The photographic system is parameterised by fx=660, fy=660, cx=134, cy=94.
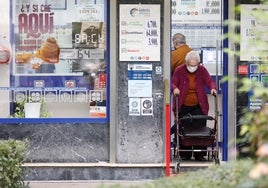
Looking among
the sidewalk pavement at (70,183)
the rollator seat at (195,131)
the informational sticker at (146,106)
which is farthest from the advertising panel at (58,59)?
the rollator seat at (195,131)

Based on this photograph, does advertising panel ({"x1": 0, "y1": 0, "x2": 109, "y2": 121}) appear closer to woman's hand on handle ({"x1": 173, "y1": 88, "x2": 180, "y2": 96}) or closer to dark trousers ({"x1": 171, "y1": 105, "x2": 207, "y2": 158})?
woman's hand on handle ({"x1": 173, "y1": 88, "x2": 180, "y2": 96})

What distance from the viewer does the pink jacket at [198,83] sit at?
9.85 meters

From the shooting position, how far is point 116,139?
9.26 meters

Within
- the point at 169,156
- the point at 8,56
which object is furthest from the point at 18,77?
the point at 169,156

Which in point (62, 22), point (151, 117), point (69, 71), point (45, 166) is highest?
point (62, 22)

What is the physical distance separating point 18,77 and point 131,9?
6.18 feet

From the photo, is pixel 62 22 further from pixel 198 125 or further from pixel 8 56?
pixel 198 125

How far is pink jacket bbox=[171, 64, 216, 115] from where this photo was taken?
9.85m

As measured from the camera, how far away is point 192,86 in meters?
9.98

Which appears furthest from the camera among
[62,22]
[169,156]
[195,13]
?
[195,13]

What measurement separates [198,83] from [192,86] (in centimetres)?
10

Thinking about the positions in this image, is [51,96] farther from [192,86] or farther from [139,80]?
[192,86]

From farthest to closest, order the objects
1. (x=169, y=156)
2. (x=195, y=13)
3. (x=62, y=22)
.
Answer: (x=195, y=13) → (x=62, y=22) → (x=169, y=156)

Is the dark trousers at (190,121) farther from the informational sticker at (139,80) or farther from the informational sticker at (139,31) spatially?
the informational sticker at (139,31)
